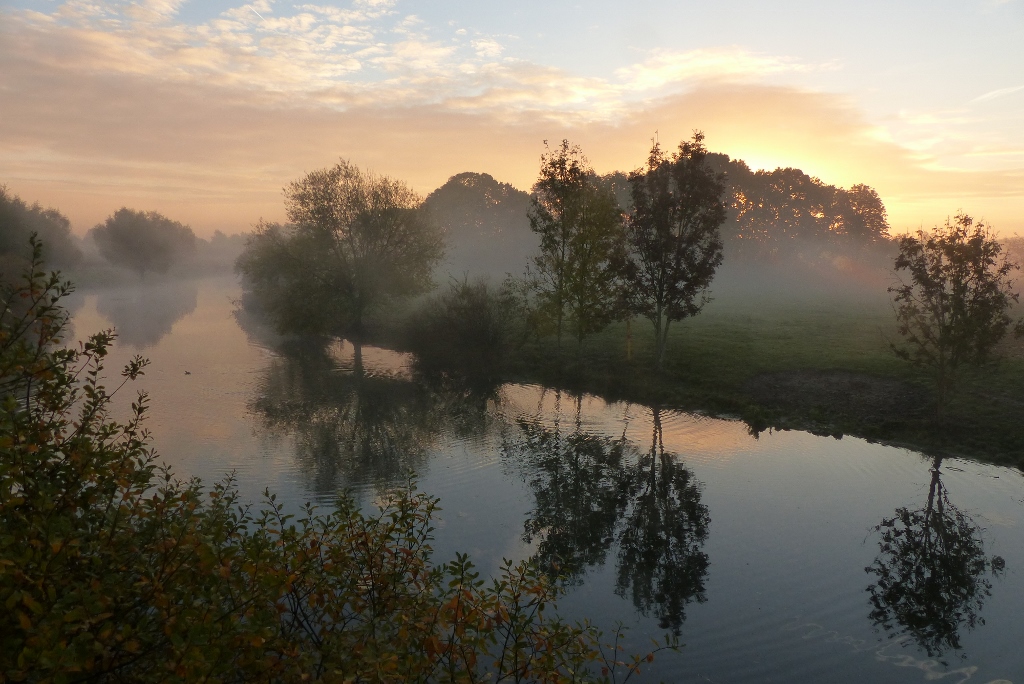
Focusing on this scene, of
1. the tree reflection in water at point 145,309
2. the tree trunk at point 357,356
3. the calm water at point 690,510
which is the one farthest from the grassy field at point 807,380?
the tree reflection in water at point 145,309

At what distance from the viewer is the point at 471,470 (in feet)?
75.3

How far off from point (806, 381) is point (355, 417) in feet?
76.6

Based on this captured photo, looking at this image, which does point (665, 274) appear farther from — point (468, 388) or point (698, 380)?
point (468, 388)

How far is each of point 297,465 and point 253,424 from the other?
6658 millimetres

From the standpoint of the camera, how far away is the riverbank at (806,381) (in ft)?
86.1

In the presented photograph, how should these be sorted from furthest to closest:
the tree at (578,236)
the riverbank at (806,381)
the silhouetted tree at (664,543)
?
the tree at (578,236)
the riverbank at (806,381)
the silhouetted tree at (664,543)

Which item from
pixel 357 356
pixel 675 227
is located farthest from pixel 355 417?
pixel 675 227

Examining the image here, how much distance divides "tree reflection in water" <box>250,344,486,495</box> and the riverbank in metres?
8.25

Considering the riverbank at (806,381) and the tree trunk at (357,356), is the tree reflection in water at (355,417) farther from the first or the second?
the riverbank at (806,381)

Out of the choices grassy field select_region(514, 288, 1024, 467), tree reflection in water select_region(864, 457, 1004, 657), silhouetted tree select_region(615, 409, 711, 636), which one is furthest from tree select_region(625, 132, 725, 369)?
tree reflection in water select_region(864, 457, 1004, 657)

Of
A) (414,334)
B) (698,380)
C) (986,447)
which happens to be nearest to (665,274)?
(698,380)

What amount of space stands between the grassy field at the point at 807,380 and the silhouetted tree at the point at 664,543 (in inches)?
353

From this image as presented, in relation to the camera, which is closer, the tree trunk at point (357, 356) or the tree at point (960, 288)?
the tree at point (960, 288)

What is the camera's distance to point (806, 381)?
108ft
